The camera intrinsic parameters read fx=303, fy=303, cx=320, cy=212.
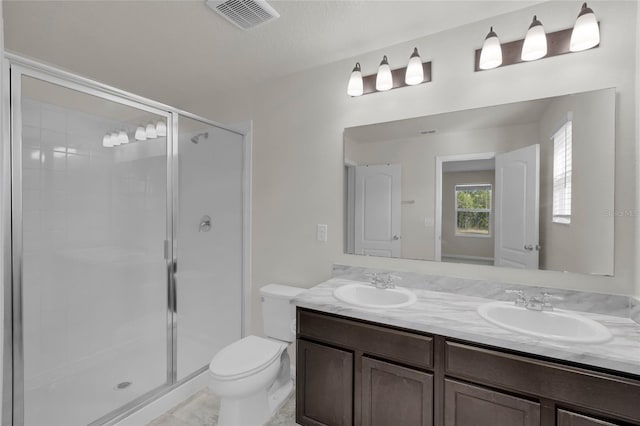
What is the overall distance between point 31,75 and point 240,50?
3.68 feet

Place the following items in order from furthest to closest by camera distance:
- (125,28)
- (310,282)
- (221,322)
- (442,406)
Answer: (221,322)
(310,282)
(125,28)
(442,406)

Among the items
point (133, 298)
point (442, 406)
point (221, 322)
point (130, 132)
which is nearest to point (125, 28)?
point (130, 132)

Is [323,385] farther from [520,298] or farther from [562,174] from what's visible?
[562,174]

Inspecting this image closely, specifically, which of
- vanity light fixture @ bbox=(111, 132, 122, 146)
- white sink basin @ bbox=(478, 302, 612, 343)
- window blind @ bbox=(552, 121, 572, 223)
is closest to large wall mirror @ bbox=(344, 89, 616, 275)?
window blind @ bbox=(552, 121, 572, 223)

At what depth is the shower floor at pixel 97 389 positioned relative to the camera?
5.43 feet

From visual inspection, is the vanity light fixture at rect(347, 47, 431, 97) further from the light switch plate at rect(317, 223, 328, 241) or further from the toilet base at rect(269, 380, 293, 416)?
the toilet base at rect(269, 380, 293, 416)

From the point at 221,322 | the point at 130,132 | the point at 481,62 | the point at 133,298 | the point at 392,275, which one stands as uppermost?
the point at 481,62

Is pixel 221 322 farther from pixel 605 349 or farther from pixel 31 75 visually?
pixel 605 349

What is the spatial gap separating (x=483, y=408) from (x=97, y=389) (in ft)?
7.11

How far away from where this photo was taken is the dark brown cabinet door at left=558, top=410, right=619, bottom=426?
41.4 inches

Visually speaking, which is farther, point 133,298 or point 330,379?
point 133,298

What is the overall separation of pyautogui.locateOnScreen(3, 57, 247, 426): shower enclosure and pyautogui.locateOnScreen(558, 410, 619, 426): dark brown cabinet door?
2.19 m

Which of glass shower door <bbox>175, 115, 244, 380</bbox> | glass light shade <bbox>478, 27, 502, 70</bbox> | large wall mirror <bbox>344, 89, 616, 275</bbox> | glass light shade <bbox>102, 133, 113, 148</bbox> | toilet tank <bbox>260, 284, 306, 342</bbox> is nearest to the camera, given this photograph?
large wall mirror <bbox>344, 89, 616, 275</bbox>

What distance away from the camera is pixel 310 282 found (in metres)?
2.29
